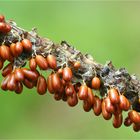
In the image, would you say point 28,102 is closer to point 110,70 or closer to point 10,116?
point 10,116

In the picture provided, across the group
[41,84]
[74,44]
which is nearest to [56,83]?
[41,84]

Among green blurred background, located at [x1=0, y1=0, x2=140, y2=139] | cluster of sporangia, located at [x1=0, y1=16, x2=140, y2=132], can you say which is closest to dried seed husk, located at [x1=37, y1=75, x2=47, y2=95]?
cluster of sporangia, located at [x1=0, y1=16, x2=140, y2=132]

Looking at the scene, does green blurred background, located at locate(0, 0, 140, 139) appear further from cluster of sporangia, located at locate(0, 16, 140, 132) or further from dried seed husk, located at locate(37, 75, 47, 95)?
dried seed husk, located at locate(37, 75, 47, 95)

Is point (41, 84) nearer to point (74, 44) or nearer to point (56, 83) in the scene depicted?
point (56, 83)

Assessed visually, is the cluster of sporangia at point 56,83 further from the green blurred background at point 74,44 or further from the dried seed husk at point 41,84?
the green blurred background at point 74,44

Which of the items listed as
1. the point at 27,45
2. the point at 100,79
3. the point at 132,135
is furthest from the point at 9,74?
the point at 132,135

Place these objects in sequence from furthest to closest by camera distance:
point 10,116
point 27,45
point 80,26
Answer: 1. point 80,26
2. point 10,116
3. point 27,45
